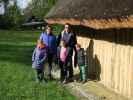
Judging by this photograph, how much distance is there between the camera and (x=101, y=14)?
12.5m

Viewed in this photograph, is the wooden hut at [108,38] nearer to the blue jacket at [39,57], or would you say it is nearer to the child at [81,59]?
the child at [81,59]

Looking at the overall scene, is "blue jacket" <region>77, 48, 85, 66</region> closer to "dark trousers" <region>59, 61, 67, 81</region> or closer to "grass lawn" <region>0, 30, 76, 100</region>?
"dark trousers" <region>59, 61, 67, 81</region>

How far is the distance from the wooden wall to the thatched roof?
0.78m

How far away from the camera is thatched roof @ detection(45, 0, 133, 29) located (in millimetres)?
10991

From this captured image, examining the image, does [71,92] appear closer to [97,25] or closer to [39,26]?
[97,25]

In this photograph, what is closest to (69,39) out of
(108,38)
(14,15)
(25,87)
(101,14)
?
(108,38)

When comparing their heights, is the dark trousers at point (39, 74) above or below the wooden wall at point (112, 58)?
below

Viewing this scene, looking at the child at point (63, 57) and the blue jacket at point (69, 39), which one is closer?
the child at point (63, 57)

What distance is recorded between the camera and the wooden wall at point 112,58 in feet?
41.3

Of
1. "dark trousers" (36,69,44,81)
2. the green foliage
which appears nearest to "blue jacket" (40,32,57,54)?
"dark trousers" (36,69,44,81)

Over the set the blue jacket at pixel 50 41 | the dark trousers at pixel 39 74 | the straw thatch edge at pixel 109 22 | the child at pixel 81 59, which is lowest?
the dark trousers at pixel 39 74

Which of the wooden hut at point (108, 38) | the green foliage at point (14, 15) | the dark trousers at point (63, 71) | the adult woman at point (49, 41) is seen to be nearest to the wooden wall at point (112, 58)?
the wooden hut at point (108, 38)

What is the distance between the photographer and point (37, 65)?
16.1 m

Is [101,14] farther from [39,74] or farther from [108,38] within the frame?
[39,74]
